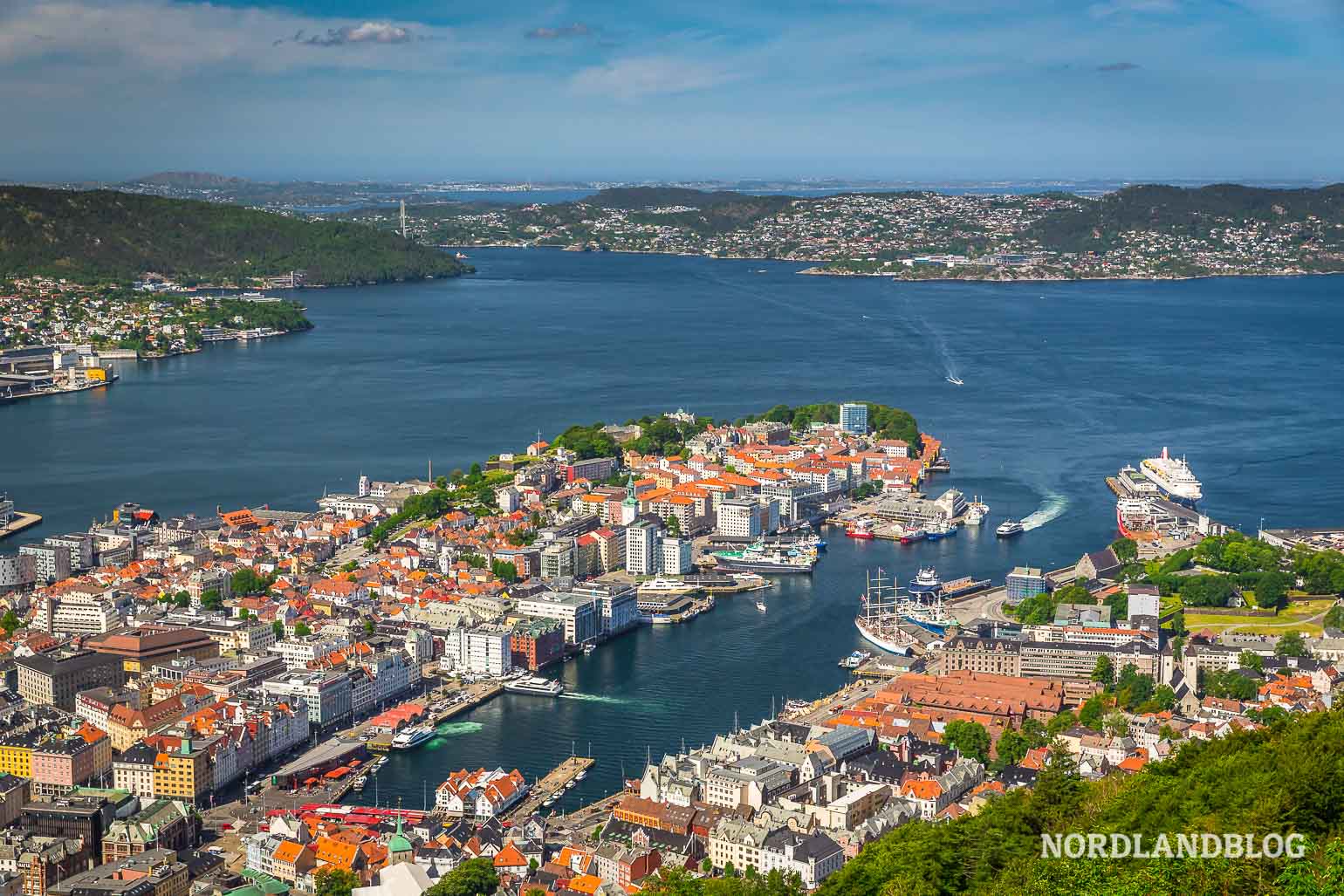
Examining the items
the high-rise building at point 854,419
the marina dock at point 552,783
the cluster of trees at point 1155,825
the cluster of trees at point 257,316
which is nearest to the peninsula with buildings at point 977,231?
the cluster of trees at point 257,316

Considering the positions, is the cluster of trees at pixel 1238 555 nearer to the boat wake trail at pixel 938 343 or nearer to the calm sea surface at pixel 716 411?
the calm sea surface at pixel 716 411

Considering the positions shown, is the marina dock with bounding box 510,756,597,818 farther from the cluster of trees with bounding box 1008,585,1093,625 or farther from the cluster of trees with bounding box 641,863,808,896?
the cluster of trees with bounding box 1008,585,1093,625

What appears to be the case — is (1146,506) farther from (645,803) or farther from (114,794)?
(114,794)

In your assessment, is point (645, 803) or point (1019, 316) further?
point (1019, 316)

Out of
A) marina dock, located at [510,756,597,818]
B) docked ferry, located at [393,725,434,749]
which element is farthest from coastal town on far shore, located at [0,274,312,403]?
marina dock, located at [510,756,597,818]

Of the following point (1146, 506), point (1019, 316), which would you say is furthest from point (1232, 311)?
point (1146, 506)
